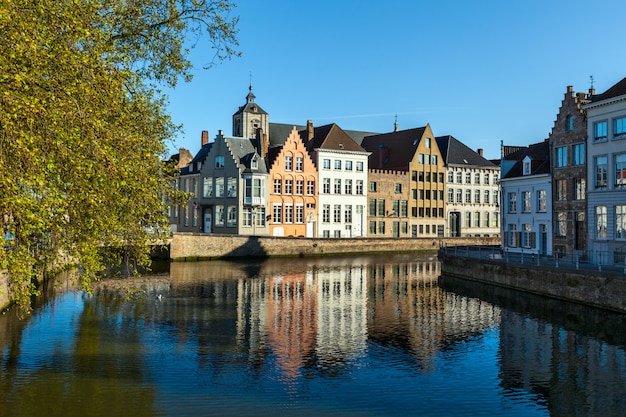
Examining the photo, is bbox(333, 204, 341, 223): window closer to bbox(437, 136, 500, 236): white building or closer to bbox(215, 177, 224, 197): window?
bbox(215, 177, 224, 197): window

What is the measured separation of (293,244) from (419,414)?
169ft

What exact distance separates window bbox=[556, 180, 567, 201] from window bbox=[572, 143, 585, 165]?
205cm

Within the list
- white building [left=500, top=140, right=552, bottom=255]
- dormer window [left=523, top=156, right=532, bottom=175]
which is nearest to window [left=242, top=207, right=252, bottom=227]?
white building [left=500, top=140, right=552, bottom=255]

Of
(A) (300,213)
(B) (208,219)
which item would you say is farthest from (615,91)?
(B) (208,219)

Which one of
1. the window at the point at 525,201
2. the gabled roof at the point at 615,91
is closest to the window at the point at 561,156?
the window at the point at 525,201

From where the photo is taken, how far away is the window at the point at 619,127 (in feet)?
124

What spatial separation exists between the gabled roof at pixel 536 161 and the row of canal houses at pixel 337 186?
28.7 meters

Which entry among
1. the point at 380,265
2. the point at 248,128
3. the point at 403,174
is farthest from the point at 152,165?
the point at 248,128

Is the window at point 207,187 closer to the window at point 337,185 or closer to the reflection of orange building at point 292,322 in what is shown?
the window at point 337,185

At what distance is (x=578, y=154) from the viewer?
4353cm

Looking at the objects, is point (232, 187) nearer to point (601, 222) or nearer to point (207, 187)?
point (207, 187)

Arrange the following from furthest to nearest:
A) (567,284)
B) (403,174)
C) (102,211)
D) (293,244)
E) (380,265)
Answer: (403,174) → (293,244) → (380,265) → (567,284) → (102,211)

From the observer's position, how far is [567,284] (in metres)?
32.8

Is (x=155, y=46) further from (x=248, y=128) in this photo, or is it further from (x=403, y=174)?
(x=248, y=128)
